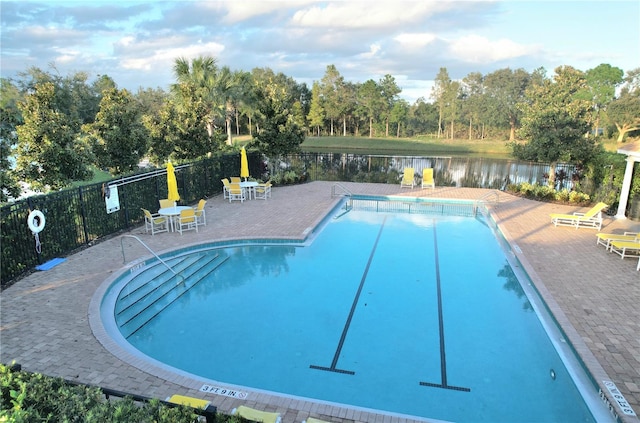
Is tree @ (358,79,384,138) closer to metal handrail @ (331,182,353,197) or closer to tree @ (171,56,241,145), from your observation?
tree @ (171,56,241,145)

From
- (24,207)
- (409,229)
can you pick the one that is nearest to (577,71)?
(409,229)

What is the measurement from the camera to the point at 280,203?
15.1m

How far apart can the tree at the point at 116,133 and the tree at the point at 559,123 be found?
14.6 meters

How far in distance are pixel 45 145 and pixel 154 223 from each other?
326cm

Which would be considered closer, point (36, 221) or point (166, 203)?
point (36, 221)

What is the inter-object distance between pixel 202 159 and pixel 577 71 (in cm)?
1510

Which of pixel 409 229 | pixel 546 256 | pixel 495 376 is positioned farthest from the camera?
pixel 409 229

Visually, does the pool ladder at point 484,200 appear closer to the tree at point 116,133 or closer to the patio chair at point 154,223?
the patio chair at point 154,223

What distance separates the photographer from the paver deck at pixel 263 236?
16.1 ft

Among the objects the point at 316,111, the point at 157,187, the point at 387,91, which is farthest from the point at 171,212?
the point at 387,91

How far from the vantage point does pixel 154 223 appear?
37.0 ft

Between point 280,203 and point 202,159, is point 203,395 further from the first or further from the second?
point 202,159

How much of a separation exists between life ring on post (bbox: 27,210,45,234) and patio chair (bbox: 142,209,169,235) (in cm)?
286

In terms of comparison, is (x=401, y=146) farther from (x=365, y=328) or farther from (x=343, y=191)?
(x=365, y=328)
